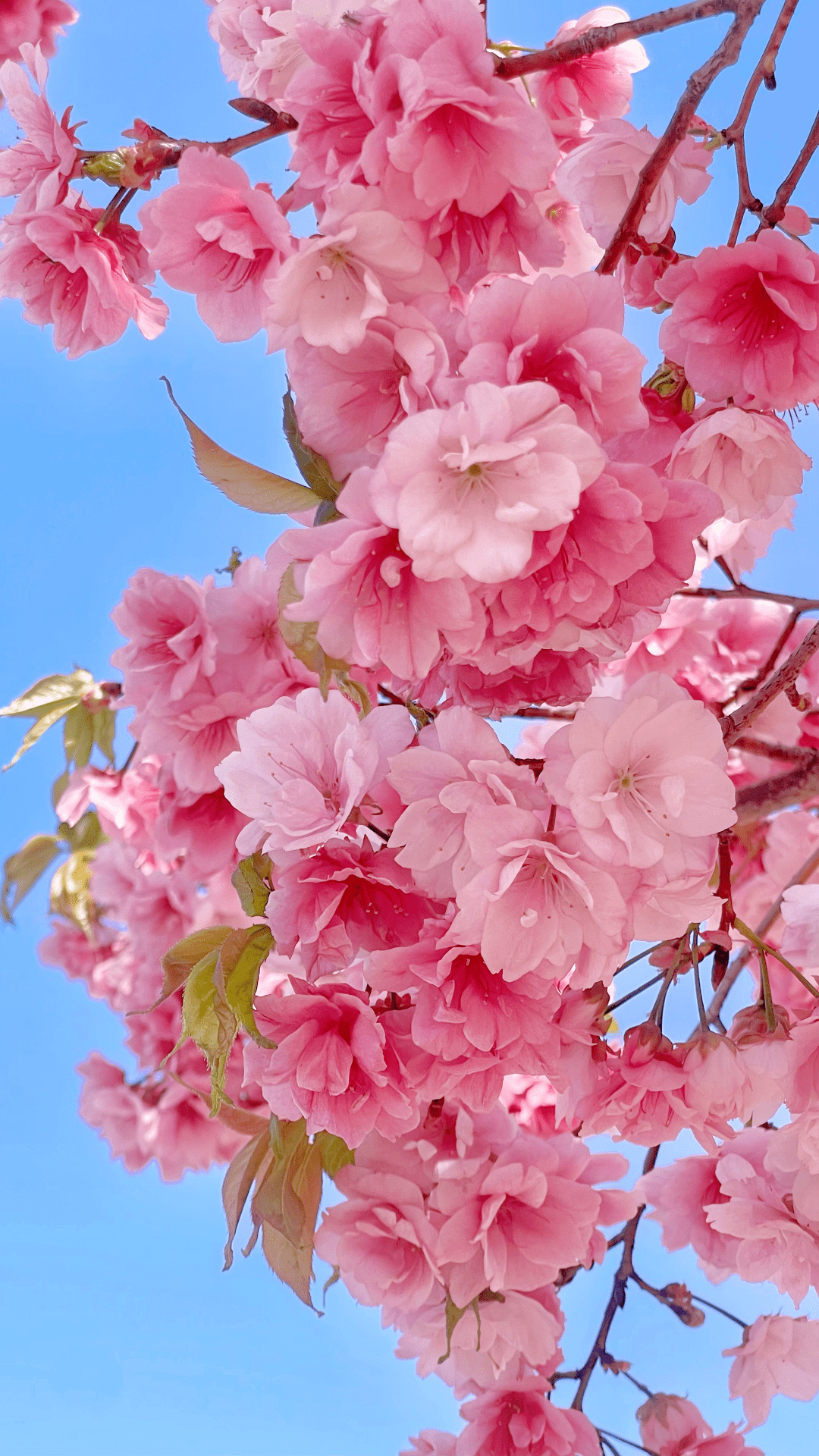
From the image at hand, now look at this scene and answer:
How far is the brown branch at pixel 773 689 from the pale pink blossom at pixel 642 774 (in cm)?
26

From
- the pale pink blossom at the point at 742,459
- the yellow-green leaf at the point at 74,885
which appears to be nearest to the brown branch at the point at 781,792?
the pale pink blossom at the point at 742,459

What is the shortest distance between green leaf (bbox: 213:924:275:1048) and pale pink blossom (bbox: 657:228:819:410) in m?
0.51

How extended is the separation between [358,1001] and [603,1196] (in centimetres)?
47

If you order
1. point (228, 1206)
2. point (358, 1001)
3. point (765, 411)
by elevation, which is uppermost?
point (765, 411)

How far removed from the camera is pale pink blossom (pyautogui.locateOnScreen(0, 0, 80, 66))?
175 cm

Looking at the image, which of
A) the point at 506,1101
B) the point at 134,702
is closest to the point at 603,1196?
the point at 506,1101

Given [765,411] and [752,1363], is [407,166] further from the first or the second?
[752,1363]

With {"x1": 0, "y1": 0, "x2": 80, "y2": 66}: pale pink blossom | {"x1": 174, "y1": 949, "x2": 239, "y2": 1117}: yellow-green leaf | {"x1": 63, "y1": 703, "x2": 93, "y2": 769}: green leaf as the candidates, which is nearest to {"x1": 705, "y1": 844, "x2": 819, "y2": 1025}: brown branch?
{"x1": 174, "y1": 949, "x2": 239, "y2": 1117}: yellow-green leaf

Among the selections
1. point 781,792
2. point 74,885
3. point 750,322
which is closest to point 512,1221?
point 781,792

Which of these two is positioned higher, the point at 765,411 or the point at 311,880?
the point at 765,411

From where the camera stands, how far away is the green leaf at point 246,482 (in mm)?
A: 712

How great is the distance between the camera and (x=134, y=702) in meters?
1.26

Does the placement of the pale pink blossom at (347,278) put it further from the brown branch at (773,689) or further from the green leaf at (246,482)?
the brown branch at (773,689)

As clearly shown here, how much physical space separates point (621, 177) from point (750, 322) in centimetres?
23
